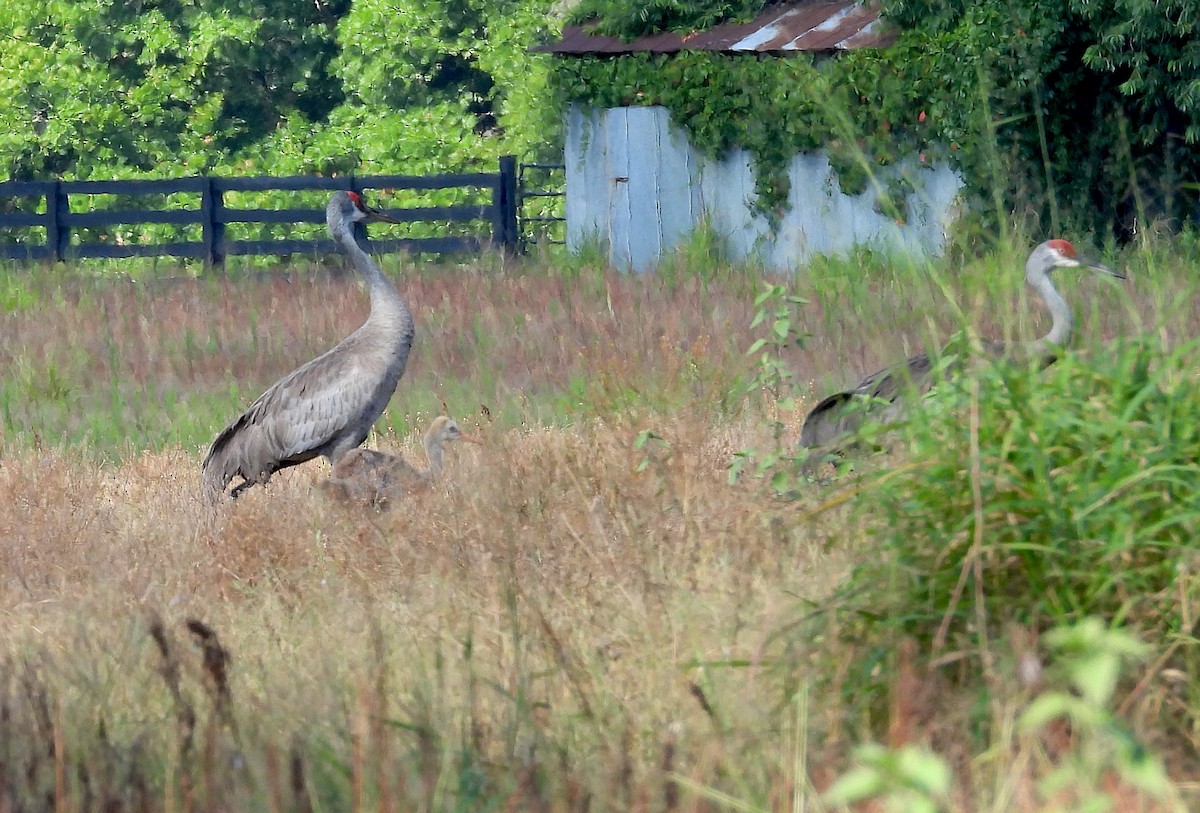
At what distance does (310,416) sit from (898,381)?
3.37 metres

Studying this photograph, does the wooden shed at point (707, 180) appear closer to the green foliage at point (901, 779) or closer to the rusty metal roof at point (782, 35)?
the rusty metal roof at point (782, 35)

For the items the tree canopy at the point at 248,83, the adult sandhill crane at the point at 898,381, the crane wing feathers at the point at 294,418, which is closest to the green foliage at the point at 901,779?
the adult sandhill crane at the point at 898,381

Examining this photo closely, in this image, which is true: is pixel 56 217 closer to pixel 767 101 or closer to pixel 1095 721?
pixel 767 101

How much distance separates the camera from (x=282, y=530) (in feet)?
21.6

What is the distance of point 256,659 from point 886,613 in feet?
5.92

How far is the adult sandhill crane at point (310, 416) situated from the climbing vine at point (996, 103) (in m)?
4.83

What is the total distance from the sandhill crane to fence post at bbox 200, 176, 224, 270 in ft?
42.4

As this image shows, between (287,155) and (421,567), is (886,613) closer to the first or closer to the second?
(421,567)

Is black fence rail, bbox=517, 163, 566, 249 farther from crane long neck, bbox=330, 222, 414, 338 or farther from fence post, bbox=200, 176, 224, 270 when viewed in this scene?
crane long neck, bbox=330, 222, 414, 338

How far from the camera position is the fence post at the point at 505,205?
856 inches

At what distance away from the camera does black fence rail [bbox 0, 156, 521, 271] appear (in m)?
20.4

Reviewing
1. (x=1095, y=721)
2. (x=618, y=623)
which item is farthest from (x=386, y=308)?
(x=1095, y=721)

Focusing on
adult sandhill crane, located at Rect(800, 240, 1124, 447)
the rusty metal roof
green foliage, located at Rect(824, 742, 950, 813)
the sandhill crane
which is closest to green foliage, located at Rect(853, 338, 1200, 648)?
adult sandhill crane, located at Rect(800, 240, 1124, 447)

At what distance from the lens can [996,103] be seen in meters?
14.3
